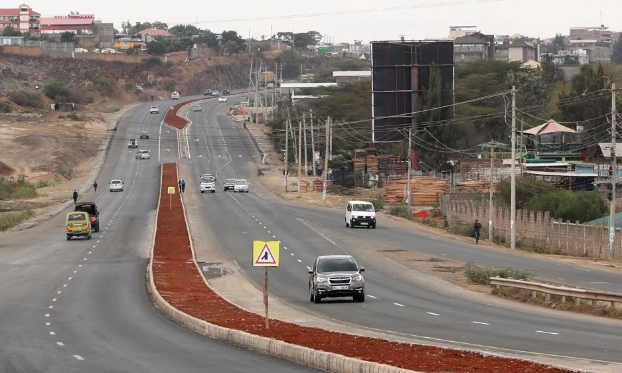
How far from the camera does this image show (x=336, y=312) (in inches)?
1431

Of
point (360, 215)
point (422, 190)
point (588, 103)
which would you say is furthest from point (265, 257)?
point (588, 103)

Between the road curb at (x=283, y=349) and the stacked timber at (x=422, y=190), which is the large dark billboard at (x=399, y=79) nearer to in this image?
the stacked timber at (x=422, y=190)

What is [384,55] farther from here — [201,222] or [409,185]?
[201,222]

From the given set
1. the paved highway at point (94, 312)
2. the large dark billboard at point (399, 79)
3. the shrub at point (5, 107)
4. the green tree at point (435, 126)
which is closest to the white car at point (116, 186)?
the paved highway at point (94, 312)

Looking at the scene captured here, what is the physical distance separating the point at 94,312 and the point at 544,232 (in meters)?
34.7

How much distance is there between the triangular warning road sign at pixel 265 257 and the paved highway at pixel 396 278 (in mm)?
4524

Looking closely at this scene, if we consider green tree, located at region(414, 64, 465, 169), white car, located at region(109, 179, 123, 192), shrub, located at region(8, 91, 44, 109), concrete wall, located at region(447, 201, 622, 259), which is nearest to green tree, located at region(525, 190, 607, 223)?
concrete wall, located at region(447, 201, 622, 259)

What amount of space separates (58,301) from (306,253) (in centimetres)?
1957

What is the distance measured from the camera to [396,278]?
4844cm

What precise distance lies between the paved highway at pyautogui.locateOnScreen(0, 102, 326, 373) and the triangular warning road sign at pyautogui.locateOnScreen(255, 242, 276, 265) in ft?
7.04

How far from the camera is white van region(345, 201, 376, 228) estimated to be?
2835 inches

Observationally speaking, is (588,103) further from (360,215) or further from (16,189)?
(16,189)

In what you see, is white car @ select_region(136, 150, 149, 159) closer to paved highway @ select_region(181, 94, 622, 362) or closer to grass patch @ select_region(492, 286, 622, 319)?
paved highway @ select_region(181, 94, 622, 362)

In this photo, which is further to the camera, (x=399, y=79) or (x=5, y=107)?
(x=5, y=107)
